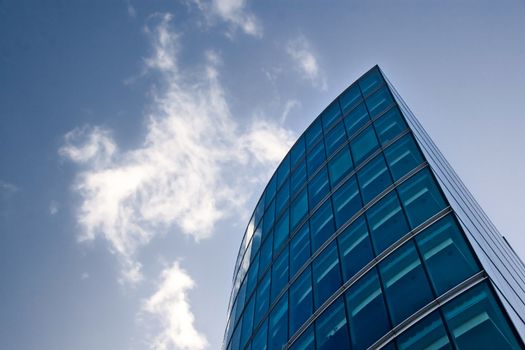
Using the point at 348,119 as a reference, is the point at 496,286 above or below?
below

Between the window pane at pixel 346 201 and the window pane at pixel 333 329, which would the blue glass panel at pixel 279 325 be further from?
the window pane at pixel 346 201

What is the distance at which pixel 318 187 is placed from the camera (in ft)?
70.6

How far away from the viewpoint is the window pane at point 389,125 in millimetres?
18891

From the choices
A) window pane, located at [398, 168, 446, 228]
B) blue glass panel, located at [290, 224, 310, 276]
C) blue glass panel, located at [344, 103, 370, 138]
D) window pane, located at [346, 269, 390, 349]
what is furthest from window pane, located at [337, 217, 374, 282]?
blue glass panel, located at [344, 103, 370, 138]

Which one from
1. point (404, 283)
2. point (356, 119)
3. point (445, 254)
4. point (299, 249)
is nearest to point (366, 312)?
point (404, 283)

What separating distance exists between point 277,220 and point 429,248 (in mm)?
11735

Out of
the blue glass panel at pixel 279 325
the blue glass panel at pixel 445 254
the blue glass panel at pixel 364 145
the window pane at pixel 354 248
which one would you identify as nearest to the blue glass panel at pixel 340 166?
the blue glass panel at pixel 364 145

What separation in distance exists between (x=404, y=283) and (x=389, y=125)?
9.12 m

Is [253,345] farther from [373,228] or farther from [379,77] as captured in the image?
[379,77]

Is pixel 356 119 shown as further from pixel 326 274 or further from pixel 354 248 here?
pixel 326 274

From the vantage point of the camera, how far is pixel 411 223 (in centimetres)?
1402

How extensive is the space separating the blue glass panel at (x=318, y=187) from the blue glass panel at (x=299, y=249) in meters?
1.49

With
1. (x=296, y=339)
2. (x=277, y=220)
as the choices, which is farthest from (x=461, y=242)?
(x=277, y=220)

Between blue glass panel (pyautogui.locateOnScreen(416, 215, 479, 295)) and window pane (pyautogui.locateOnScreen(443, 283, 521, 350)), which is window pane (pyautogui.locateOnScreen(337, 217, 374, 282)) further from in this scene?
window pane (pyautogui.locateOnScreen(443, 283, 521, 350))
